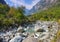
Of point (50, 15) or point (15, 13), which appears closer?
point (15, 13)

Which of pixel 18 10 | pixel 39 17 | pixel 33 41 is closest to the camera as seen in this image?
pixel 33 41

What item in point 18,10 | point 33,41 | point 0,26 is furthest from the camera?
point 18,10

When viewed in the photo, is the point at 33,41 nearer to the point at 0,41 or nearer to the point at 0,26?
the point at 0,41

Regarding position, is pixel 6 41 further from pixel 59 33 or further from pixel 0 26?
pixel 0 26

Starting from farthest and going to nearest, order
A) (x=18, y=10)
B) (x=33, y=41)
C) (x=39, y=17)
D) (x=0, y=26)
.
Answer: (x=39, y=17) < (x=18, y=10) < (x=0, y=26) < (x=33, y=41)

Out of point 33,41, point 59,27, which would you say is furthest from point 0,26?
point 59,27

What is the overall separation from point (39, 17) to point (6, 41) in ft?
355

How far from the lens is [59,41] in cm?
1123

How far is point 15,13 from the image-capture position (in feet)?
290

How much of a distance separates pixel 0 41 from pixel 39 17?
10957cm

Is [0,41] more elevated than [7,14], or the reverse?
[7,14]

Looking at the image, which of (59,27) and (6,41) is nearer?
(59,27)

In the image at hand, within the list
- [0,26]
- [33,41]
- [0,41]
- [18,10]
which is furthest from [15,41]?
[18,10]

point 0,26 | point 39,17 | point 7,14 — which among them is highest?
point 39,17
